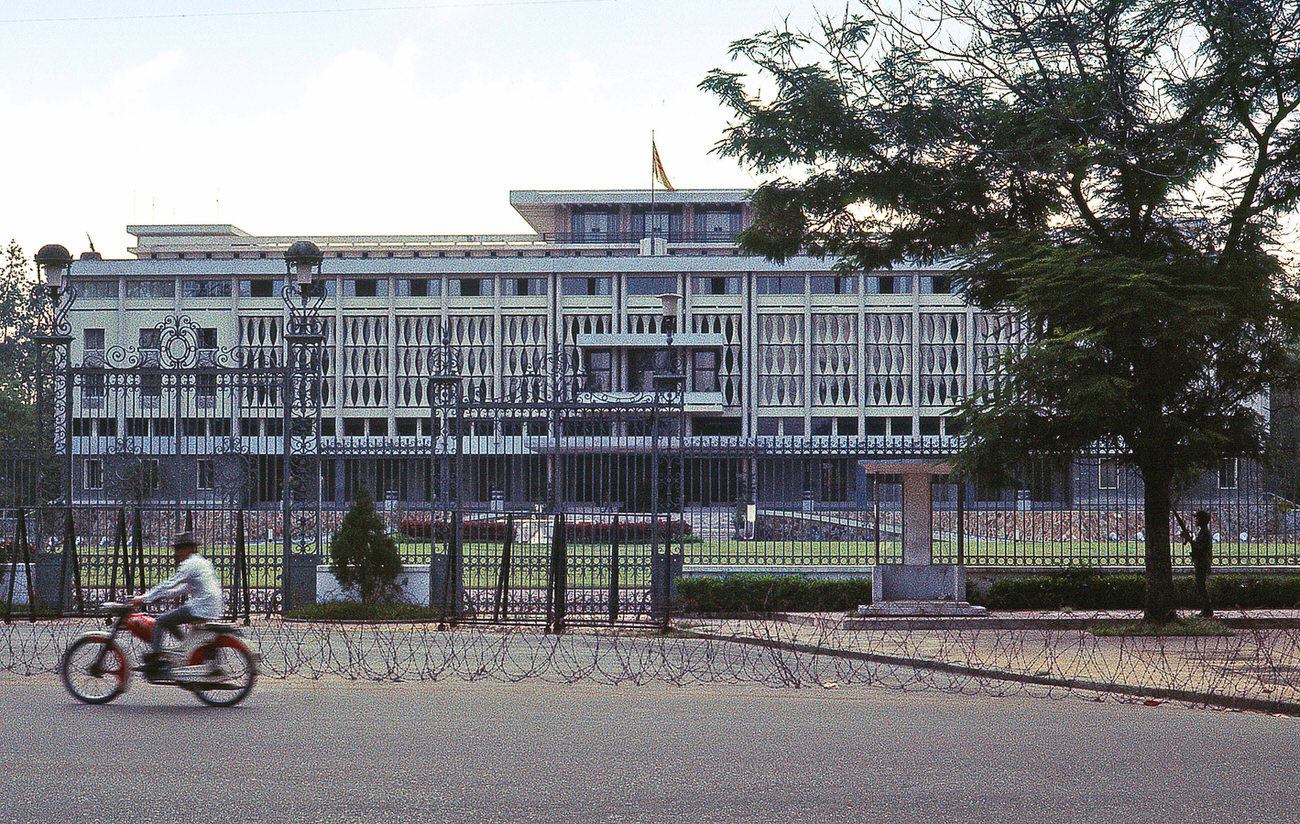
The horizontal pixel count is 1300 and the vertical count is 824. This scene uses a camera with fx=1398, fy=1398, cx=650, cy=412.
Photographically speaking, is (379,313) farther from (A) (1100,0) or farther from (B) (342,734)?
(B) (342,734)

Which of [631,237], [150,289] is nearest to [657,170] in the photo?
[631,237]

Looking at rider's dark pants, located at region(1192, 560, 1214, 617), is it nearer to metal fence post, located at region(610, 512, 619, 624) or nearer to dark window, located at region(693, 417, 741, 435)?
metal fence post, located at region(610, 512, 619, 624)

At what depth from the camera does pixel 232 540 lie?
20.3 m

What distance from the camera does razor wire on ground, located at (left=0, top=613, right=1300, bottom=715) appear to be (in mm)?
12664

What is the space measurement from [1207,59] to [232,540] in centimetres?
1499

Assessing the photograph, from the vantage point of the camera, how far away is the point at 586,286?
250 ft

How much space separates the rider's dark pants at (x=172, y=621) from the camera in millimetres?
10844

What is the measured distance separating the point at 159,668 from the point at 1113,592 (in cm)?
1465

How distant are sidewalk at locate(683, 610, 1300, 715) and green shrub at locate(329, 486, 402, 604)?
168 inches

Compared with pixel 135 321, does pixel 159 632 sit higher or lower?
lower

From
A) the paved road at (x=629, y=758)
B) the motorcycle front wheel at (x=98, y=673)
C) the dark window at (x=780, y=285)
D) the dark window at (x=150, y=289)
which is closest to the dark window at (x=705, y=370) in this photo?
the dark window at (x=780, y=285)

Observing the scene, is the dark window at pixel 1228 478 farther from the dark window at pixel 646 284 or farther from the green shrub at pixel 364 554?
the dark window at pixel 646 284

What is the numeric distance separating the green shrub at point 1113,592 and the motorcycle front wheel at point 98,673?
13.2 m

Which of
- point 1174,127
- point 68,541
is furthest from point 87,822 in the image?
point 1174,127
